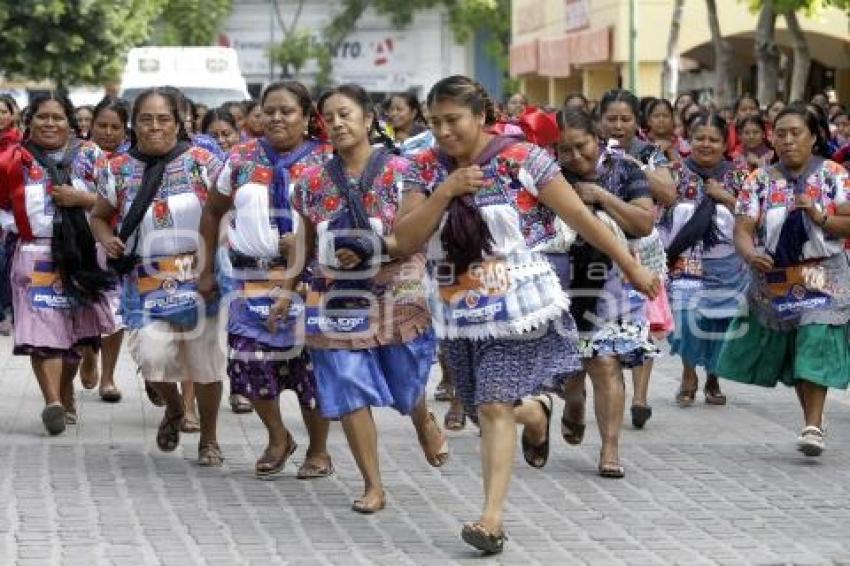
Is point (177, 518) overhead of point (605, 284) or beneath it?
beneath

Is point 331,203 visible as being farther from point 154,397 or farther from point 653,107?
point 653,107

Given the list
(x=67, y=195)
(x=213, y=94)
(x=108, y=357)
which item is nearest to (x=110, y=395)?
(x=108, y=357)

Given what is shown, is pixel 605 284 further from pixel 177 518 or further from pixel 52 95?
pixel 52 95

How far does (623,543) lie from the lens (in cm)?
828

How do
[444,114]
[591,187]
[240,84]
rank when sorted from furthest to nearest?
[240,84] → [591,187] → [444,114]

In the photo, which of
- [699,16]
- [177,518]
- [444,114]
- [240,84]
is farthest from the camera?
[699,16]

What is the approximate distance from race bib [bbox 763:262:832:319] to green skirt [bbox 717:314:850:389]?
0.11 metres

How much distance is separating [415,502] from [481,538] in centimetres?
136

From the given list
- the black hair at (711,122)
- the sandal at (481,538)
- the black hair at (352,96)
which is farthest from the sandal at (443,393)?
the sandal at (481,538)

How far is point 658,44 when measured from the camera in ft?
133

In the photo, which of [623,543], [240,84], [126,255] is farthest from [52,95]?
[240,84]

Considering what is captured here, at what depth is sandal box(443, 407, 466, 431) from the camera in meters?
11.6

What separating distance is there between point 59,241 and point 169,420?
1.33m

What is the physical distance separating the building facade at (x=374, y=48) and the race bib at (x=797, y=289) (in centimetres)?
6416
